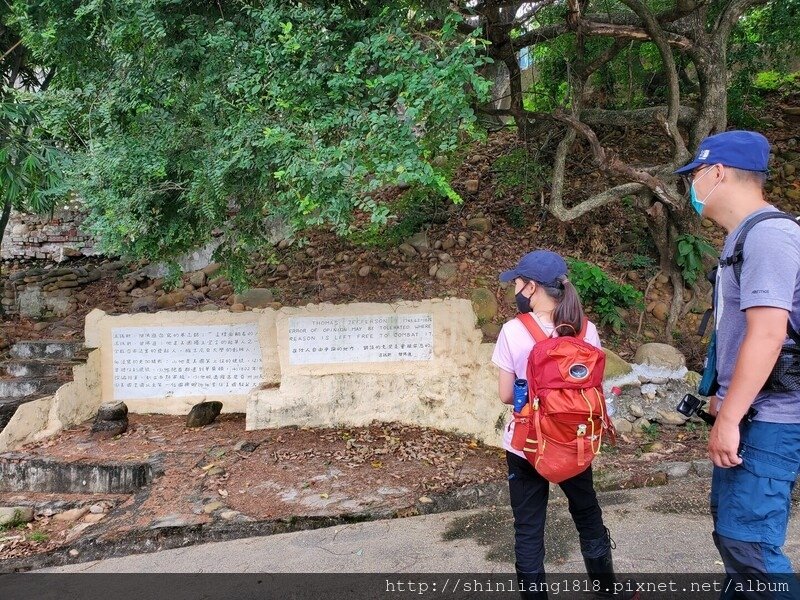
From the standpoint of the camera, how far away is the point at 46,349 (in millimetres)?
7684

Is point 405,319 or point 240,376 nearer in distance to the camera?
point 405,319

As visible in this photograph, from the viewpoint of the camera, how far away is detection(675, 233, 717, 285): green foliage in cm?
642

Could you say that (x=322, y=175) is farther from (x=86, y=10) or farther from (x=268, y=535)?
(x=268, y=535)

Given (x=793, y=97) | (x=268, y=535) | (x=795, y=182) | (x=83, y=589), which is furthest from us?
(x=793, y=97)

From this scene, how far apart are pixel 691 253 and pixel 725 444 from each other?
498cm

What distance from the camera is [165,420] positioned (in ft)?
21.9

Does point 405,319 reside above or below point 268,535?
above

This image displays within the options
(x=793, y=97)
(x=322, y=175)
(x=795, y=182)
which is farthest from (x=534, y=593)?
(x=793, y=97)

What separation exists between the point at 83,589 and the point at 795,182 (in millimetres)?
9182

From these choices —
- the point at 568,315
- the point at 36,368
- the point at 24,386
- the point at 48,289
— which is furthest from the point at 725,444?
the point at 48,289

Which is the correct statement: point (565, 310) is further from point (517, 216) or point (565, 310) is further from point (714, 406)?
point (517, 216)

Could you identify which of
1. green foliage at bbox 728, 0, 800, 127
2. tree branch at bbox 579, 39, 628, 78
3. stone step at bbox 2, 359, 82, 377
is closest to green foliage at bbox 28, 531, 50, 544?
stone step at bbox 2, 359, 82, 377

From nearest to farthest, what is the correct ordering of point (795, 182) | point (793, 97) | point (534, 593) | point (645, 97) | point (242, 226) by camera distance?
point (534, 593) < point (242, 226) < point (795, 182) < point (645, 97) < point (793, 97)

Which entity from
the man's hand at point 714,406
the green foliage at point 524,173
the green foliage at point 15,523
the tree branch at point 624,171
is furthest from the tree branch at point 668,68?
the green foliage at point 15,523
